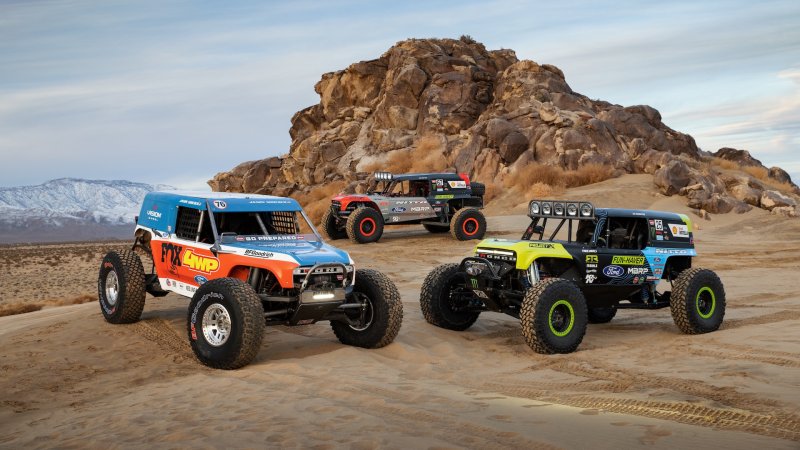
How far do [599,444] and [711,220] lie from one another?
2493 centimetres

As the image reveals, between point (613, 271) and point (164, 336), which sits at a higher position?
point (613, 271)

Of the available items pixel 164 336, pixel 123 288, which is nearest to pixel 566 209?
pixel 164 336

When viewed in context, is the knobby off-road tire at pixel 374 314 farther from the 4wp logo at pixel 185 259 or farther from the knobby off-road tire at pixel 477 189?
the knobby off-road tire at pixel 477 189

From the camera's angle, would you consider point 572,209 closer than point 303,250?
No

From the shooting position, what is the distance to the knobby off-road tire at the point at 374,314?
36.1 ft

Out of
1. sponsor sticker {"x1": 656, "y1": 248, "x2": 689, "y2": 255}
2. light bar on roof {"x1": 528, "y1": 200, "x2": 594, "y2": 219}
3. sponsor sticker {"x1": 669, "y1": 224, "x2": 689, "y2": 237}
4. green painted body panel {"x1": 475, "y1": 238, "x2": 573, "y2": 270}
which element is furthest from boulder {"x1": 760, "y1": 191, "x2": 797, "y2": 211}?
green painted body panel {"x1": 475, "y1": 238, "x2": 573, "y2": 270}

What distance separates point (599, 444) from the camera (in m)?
6.43

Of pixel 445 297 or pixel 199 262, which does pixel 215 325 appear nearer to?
pixel 199 262

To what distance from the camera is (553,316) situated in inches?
435

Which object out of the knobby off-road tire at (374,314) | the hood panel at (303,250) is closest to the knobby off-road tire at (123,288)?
the hood panel at (303,250)

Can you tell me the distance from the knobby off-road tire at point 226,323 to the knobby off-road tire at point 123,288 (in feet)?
8.62

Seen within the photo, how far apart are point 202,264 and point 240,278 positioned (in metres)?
0.71

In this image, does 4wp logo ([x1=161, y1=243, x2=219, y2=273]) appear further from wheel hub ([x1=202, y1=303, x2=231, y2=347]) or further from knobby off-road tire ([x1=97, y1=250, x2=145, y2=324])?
wheel hub ([x1=202, y1=303, x2=231, y2=347])

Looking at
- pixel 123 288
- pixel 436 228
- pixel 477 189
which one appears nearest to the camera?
pixel 123 288
